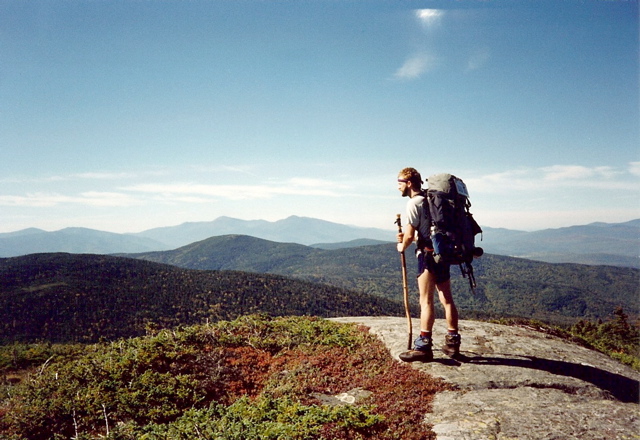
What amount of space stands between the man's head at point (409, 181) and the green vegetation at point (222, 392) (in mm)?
3716

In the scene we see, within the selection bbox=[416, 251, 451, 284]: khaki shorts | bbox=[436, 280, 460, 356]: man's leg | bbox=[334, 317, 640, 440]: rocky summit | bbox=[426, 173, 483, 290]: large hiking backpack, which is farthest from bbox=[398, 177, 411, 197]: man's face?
bbox=[334, 317, 640, 440]: rocky summit

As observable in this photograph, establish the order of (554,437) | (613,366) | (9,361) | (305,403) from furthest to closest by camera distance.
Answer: (9,361) → (613,366) → (305,403) → (554,437)

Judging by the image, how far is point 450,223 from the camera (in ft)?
22.1

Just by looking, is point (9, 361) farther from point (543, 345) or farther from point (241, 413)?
point (543, 345)

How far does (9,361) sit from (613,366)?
38237mm

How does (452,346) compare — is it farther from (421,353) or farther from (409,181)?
(409,181)

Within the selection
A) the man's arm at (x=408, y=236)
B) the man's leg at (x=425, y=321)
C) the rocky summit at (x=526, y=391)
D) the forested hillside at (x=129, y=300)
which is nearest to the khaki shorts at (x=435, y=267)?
the man's leg at (x=425, y=321)

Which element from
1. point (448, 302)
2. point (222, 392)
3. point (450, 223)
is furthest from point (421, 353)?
point (222, 392)

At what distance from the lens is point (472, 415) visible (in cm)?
508

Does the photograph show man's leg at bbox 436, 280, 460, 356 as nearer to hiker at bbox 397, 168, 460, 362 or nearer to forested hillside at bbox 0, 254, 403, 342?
hiker at bbox 397, 168, 460, 362

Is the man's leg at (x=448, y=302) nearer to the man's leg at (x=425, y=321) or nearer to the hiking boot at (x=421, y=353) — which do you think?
the man's leg at (x=425, y=321)

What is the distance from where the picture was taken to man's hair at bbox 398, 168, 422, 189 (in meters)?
7.21

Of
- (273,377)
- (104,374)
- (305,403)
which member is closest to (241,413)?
(305,403)

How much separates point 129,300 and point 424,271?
171543 millimetres
